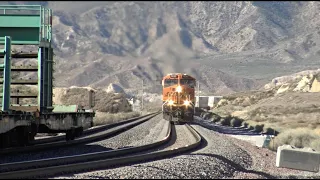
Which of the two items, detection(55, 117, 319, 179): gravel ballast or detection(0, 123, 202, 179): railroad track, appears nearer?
detection(0, 123, 202, 179): railroad track

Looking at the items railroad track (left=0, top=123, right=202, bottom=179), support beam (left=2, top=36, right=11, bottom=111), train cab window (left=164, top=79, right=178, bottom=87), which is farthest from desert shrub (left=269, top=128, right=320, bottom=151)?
train cab window (left=164, top=79, right=178, bottom=87)

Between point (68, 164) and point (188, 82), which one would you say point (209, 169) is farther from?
point (188, 82)

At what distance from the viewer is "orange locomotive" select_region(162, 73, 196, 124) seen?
123ft

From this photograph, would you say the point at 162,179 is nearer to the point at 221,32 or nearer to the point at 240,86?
the point at 221,32

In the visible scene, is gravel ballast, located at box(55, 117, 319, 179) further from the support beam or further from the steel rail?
the support beam

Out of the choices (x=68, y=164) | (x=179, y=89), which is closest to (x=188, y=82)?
(x=179, y=89)

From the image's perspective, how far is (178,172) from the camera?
41.6 ft

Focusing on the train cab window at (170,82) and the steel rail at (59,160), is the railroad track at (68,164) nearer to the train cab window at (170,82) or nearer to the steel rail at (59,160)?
the steel rail at (59,160)

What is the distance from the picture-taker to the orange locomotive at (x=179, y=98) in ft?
123

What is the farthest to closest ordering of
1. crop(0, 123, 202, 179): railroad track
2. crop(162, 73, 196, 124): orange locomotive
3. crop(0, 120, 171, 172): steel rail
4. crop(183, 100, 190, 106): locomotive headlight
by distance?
crop(162, 73, 196, 124): orange locomotive < crop(183, 100, 190, 106): locomotive headlight < crop(0, 120, 171, 172): steel rail < crop(0, 123, 202, 179): railroad track

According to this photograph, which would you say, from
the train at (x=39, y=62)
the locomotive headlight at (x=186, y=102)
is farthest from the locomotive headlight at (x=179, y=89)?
the train at (x=39, y=62)

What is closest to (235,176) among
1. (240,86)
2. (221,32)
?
(221,32)

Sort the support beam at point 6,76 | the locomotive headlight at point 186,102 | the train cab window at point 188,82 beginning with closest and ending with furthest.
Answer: the support beam at point 6,76
the locomotive headlight at point 186,102
the train cab window at point 188,82

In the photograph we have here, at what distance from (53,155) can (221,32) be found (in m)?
51.9
